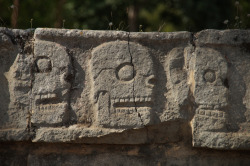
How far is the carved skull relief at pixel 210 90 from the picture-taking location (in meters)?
3.41

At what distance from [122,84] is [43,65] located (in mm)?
709

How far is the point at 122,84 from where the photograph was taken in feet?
11.3

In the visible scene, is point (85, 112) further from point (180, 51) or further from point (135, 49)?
point (180, 51)

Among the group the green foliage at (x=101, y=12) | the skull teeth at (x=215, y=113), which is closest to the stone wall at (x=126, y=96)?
the skull teeth at (x=215, y=113)

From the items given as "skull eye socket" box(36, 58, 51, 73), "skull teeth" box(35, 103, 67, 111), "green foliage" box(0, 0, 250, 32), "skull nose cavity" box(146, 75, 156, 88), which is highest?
"green foliage" box(0, 0, 250, 32)

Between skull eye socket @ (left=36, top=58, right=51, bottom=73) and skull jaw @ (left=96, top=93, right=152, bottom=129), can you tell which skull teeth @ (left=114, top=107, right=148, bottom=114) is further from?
skull eye socket @ (left=36, top=58, right=51, bottom=73)

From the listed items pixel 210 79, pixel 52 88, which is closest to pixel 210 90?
pixel 210 79

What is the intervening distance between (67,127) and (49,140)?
0.62ft

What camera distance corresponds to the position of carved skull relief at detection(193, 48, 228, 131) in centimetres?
341

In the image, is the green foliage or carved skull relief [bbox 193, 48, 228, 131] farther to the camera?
the green foliage

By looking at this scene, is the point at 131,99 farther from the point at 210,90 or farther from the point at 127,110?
the point at 210,90

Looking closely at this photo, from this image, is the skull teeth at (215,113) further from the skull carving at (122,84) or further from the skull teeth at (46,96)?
the skull teeth at (46,96)

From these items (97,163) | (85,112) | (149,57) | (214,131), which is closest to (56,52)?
(85,112)

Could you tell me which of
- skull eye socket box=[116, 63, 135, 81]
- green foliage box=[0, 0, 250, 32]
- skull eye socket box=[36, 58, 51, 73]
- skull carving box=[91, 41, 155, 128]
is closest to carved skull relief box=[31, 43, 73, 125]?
skull eye socket box=[36, 58, 51, 73]
